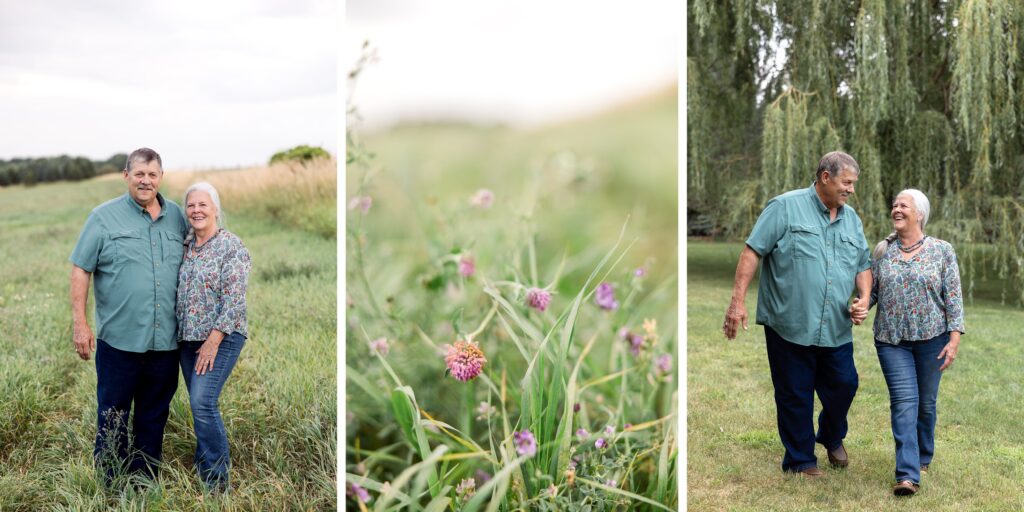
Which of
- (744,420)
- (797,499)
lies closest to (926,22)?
(744,420)

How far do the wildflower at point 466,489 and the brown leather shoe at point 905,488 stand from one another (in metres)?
2.00

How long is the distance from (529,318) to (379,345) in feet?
1.48

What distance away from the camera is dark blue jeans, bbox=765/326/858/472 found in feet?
11.7

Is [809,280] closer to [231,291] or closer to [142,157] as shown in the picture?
[231,291]

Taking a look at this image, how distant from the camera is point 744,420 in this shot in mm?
4719

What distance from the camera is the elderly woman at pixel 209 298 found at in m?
2.92

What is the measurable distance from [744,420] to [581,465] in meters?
2.49

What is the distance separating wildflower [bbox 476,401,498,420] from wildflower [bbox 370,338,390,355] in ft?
1.09

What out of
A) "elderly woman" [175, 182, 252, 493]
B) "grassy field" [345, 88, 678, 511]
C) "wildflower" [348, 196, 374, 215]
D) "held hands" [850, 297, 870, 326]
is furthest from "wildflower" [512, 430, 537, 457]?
"held hands" [850, 297, 870, 326]

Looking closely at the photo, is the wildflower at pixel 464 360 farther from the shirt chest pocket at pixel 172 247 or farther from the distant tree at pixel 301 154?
the distant tree at pixel 301 154

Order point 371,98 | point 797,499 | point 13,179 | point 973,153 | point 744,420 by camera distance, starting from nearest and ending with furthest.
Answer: point 371,98, point 797,499, point 744,420, point 973,153, point 13,179

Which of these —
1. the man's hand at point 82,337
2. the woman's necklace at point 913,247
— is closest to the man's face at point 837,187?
the woman's necklace at point 913,247

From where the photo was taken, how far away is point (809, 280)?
11.3 feet

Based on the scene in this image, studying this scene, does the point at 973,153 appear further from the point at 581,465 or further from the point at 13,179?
the point at 13,179
